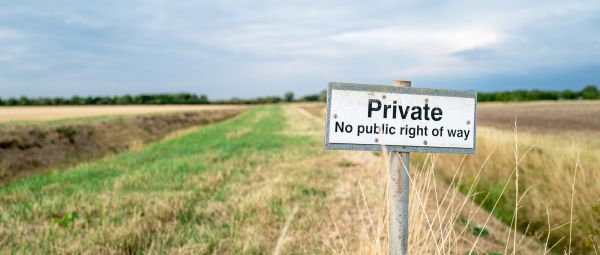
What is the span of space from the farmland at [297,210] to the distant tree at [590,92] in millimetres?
78797

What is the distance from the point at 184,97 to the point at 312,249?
106 m

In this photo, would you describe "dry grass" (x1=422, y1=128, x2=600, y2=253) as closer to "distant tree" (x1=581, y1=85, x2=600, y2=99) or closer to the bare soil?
the bare soil

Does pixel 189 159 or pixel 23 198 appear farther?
pixel 189 159

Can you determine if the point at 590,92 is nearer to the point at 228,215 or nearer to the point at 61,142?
the point at 61,142

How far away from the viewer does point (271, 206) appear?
16.8ft

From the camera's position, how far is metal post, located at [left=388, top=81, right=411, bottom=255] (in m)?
2.29

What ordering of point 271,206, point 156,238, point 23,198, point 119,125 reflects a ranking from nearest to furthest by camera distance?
1. point 156,238
2. point 271,206
3. point 23,198
4. point 119,125

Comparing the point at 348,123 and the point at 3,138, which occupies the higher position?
the point at 348,123

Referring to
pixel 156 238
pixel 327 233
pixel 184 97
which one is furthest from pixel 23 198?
pixel 184 97

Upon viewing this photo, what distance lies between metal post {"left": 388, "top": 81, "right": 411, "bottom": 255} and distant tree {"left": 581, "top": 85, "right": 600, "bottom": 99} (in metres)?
85.5

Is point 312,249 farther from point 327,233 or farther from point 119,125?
point 119,125

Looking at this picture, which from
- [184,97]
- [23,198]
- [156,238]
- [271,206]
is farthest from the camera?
[184,97]

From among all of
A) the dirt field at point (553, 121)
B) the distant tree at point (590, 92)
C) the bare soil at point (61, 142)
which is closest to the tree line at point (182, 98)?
the distant tree at point (590, 92)

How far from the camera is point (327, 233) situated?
14.2 ft
